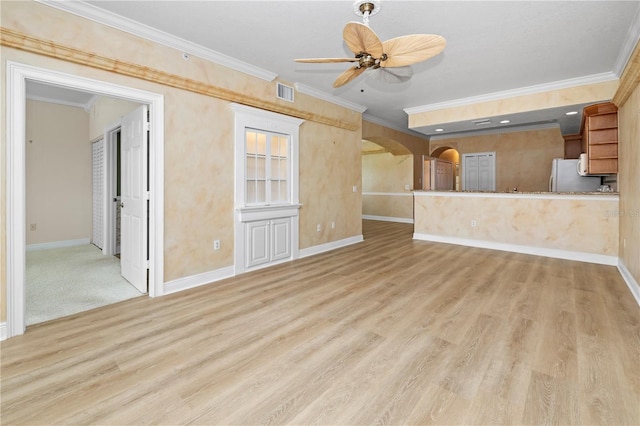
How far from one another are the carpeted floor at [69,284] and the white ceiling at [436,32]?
2.84 metres

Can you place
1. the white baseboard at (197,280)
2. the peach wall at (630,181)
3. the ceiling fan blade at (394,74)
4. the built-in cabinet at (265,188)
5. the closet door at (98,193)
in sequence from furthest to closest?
the closet door at (98,193) < the built-in cabinet at (265,188) < the white baseboard at (197,280) < the peach wall at (630,181) < the ceiling fan blade at (394,74)

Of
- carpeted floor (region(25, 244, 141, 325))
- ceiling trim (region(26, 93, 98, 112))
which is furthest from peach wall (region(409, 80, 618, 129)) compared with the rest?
ceiling trim (region(26, 93, 98, 112))

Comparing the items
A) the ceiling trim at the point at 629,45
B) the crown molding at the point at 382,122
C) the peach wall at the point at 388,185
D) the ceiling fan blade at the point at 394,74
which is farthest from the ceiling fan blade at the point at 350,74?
the peach wall at the point at 388,185

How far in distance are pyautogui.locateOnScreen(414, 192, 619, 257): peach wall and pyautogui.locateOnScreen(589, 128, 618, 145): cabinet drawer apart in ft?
2.97

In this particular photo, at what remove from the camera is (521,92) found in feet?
17.1

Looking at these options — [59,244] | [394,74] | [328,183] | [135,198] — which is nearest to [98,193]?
[59,244]

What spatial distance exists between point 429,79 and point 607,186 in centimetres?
378

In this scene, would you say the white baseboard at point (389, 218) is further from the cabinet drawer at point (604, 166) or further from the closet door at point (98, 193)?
the closet door at point (98, 193)

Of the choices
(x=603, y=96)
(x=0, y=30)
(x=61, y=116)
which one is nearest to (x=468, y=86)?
(x=603, y=96)

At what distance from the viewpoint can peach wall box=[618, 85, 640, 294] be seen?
133 inches

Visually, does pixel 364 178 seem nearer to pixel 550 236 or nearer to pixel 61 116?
pixel 550 236

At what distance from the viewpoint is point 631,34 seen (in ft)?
10.7

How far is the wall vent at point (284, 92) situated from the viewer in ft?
15.4

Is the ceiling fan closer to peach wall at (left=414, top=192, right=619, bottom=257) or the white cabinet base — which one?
the white cabinet base
